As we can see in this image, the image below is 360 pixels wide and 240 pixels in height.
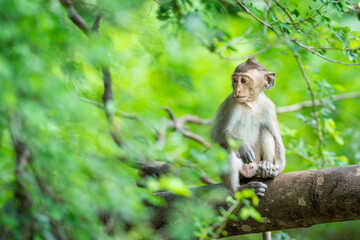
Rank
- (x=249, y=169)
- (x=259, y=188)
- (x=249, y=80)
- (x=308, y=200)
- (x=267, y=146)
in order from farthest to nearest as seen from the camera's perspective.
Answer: (x=249, y=80) → (x=267, y=146) → (x=249, y=169) → (x=259, y=188) → (x=308, y=200)

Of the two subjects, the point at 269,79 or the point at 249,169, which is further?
the point at 269,79

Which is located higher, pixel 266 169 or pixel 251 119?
pixel 251 119

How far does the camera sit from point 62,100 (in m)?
2.69

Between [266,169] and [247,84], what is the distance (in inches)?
51.2

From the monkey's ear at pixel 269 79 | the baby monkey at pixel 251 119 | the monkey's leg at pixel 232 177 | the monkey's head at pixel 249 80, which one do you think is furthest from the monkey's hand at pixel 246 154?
the monkey's ear at pixel 269 79

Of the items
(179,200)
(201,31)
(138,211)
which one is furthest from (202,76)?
(138,211)

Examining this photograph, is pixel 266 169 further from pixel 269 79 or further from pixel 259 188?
pixel 269 79

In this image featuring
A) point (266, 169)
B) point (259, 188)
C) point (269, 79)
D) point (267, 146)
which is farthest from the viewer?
point (269, 79)

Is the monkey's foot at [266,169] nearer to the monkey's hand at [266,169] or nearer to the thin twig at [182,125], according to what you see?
the monkey's hand at [266,169]

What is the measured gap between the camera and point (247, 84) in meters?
6.45

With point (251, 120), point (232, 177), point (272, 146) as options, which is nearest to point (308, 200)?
point (232, 177)

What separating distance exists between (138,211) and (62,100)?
1009mm

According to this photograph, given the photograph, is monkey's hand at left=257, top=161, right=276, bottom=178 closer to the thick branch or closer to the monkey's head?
the thick branch

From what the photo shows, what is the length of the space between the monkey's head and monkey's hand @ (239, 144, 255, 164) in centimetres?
69
